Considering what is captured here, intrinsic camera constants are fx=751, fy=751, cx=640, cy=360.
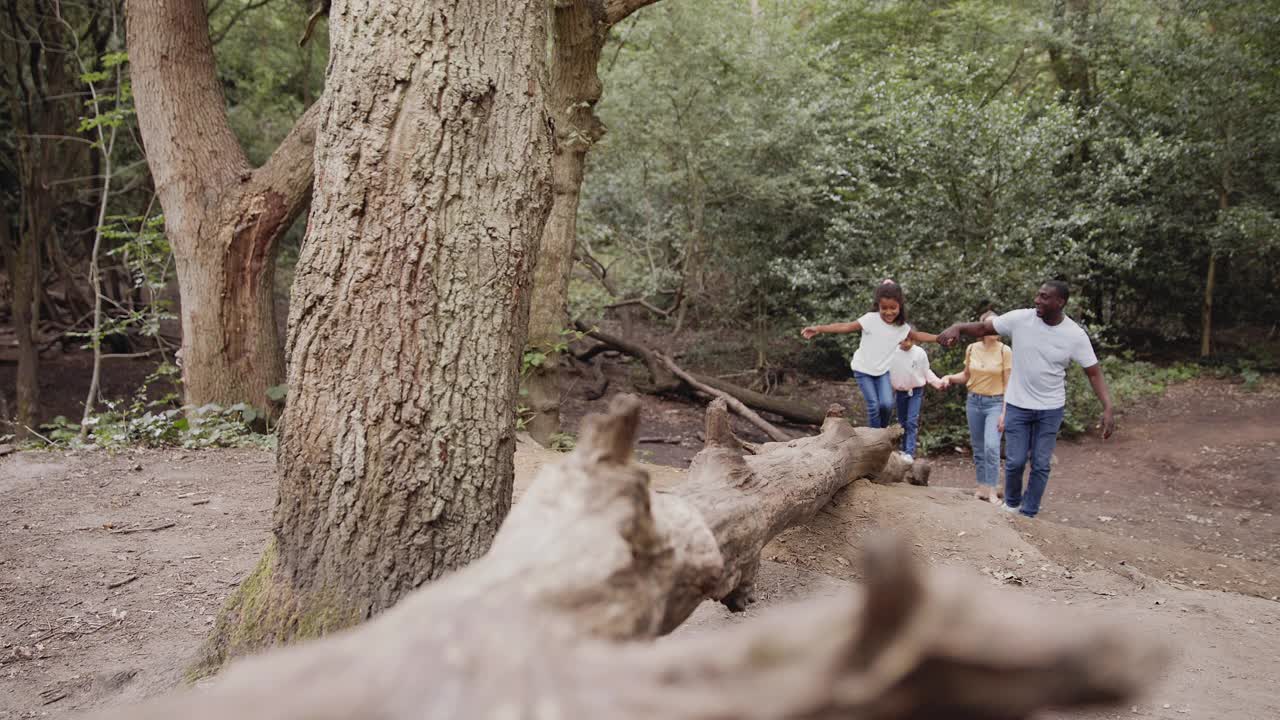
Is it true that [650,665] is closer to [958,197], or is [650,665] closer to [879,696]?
[879,696]

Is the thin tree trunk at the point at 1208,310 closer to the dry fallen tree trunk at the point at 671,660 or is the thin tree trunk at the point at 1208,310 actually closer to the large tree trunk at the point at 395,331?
the large tree trunk at the point at 395,331

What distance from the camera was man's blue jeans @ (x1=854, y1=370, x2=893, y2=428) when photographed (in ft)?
23.0

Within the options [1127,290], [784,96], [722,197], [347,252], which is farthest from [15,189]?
[1127,290]

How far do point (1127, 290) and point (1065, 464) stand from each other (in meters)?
6.35

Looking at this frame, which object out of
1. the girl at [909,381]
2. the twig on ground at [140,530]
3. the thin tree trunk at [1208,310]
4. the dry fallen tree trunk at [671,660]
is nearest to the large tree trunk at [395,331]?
the dry fallen tree trunk at [671,660]

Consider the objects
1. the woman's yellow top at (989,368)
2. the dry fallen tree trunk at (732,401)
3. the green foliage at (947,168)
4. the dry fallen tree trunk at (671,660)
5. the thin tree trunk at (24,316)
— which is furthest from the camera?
the green foliage at (947,168)

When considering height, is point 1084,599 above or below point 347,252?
below

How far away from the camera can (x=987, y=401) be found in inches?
262

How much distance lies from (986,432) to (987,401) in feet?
0.90

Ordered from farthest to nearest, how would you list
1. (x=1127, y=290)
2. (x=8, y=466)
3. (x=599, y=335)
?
(x=1127, y=290), (x=599, y=335), (x=8, y=466)

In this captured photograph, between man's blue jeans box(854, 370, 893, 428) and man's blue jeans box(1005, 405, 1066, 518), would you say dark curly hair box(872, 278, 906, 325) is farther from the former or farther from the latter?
man's blue jeans box(1005, 405, 1066, 518)

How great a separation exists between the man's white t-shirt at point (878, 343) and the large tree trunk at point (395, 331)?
4.92 meters

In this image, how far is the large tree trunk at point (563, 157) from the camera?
7449 mm

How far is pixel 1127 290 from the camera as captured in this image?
1446 centimetres
